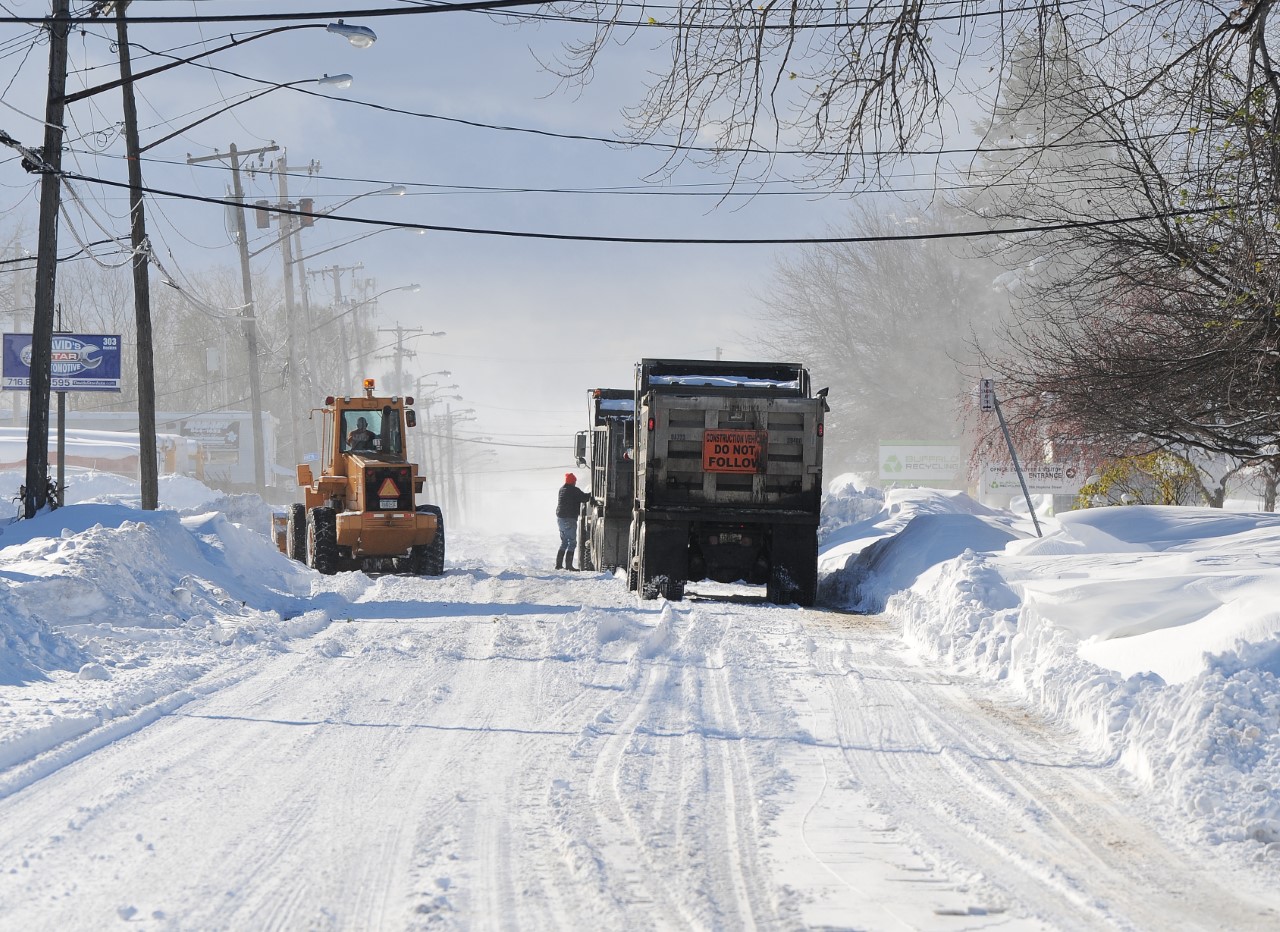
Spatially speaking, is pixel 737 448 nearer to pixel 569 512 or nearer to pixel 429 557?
pixel 429 557

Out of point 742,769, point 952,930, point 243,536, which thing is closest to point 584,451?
point 243,536

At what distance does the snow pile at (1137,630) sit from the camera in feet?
21.3

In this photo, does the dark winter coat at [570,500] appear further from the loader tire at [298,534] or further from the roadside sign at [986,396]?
the roadside sign at [986,396]

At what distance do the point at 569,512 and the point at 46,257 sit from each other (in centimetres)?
1180

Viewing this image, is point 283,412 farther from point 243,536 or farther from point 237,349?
point 243,536

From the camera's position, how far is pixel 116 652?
10797mm

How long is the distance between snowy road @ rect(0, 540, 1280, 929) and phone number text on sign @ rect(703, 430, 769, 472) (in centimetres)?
624

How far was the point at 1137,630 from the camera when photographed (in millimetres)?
9609

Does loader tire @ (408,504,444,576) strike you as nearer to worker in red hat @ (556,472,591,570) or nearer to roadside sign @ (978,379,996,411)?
worker in red hat @ (556,472,591,570)

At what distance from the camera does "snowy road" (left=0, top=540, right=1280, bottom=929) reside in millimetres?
4668

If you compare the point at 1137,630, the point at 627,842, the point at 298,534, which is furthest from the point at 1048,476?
the point at 627,842

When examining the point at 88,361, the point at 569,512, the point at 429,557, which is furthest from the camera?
the point at 88,361

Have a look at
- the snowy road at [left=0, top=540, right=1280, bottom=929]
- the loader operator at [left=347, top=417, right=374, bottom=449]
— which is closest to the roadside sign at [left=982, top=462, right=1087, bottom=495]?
the loader operator at [left=347, top=417, right=374, bottom=449]

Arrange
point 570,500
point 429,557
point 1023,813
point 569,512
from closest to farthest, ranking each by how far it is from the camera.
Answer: point 1023,813 < point 429,557 < point 570,500 < point 569,512
